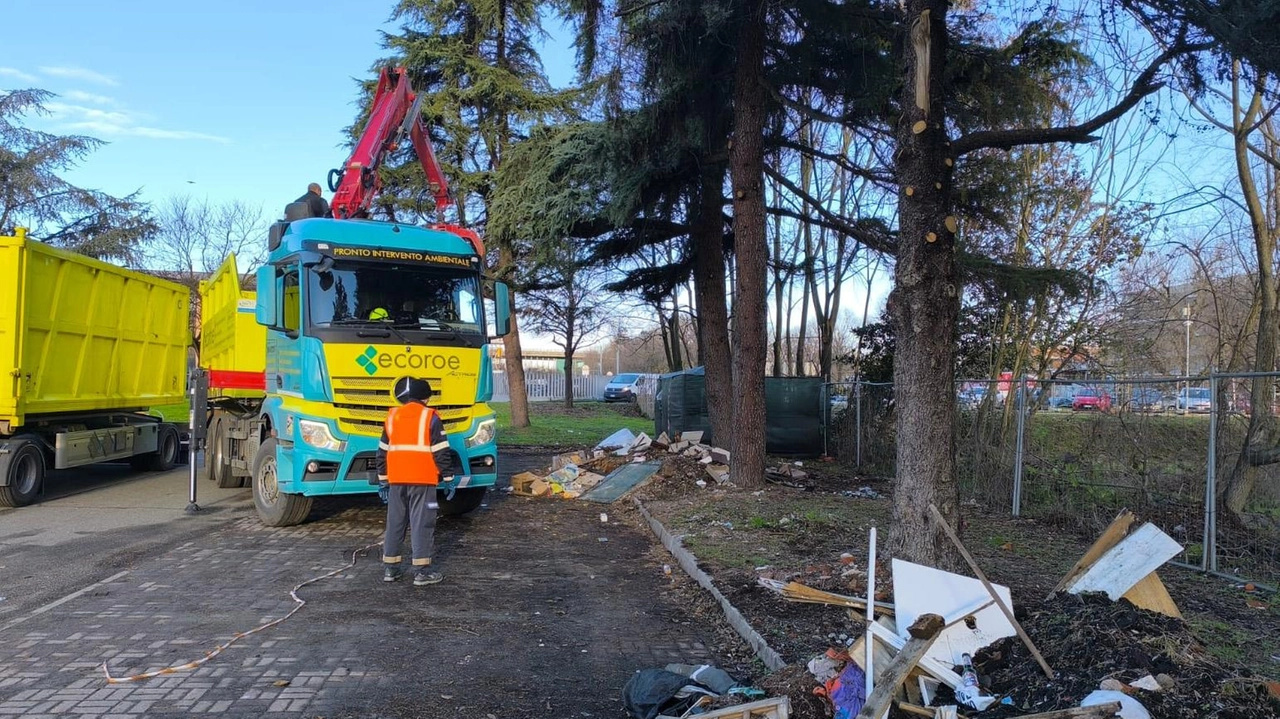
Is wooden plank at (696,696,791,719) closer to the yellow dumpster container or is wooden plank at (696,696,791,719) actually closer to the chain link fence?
the chain link fence

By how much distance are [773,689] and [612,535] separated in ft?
19.2

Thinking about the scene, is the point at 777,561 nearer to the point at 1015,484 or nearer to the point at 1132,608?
the point at 1132,608

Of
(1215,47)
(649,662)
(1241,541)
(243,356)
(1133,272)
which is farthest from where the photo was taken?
(1133,272)

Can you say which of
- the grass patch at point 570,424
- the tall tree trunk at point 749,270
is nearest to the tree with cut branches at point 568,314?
the grass patch at point 570,424

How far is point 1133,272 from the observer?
44.1 ft

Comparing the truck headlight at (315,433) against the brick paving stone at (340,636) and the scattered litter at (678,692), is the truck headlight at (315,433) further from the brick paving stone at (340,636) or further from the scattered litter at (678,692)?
the scattered litter at (678,692)

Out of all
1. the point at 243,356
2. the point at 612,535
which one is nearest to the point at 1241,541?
the point at 612,535

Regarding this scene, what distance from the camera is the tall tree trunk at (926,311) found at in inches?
235

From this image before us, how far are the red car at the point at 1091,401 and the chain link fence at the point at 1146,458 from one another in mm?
14

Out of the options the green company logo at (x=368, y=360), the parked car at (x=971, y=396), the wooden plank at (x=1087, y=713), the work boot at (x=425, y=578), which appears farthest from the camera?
the parked car at (x=971, y=396)

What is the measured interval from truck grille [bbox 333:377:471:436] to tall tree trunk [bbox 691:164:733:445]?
703 cm

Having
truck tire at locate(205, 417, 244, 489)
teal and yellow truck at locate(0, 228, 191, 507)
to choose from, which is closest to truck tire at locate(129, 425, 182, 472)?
teal and yellow truck at locate(0, 228, 191, 507)

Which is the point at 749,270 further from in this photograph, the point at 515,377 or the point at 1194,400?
the point at 515,377

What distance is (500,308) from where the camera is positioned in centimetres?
984
